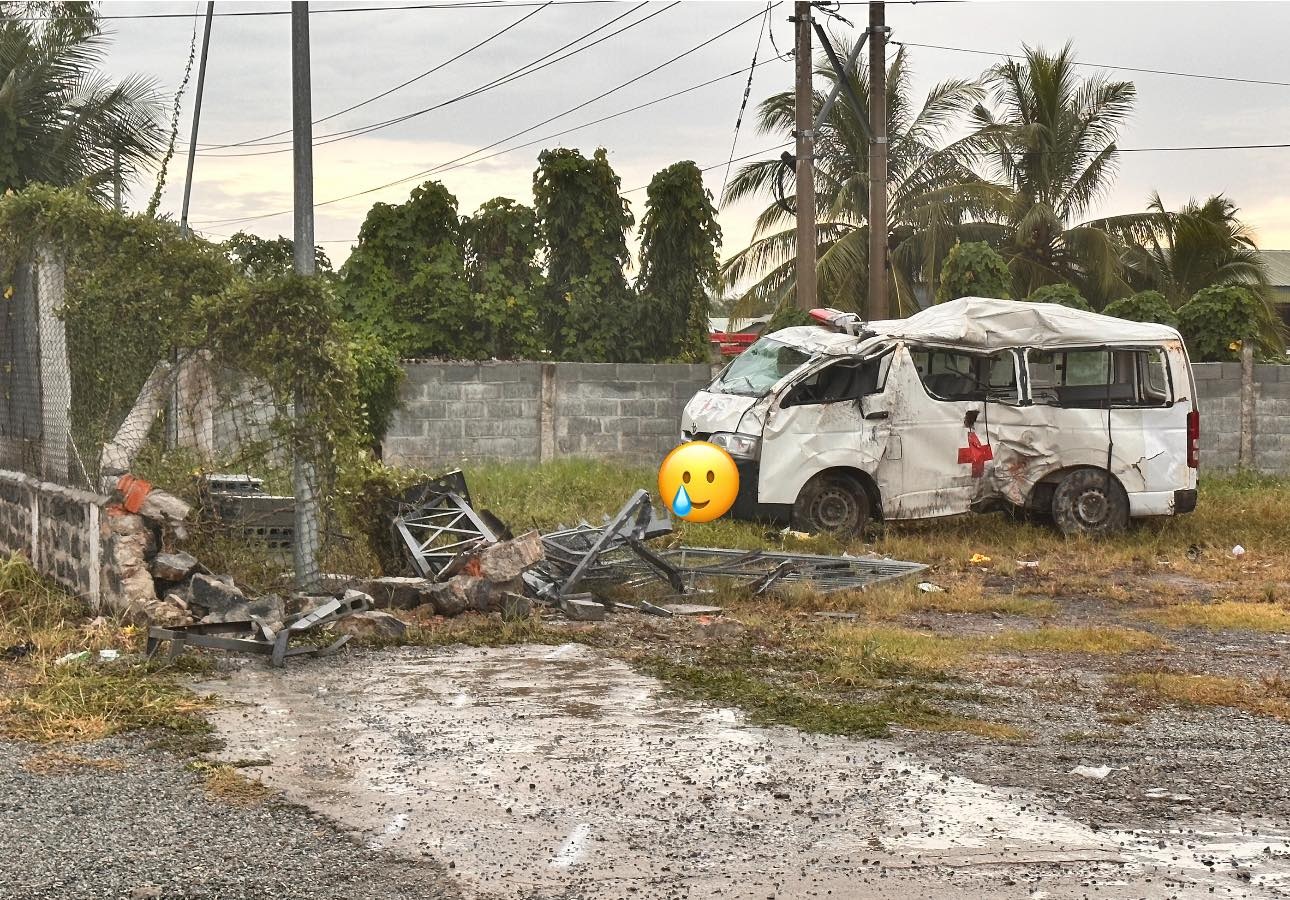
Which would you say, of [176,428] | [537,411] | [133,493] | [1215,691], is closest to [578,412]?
[537,411]

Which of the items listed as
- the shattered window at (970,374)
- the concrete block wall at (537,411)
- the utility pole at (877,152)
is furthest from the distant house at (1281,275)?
the shattered window at (970,374)

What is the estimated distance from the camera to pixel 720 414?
13508mm

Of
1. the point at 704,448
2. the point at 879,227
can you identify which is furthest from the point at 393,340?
the point at 704,448

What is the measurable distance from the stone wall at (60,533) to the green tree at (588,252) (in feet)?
37.0

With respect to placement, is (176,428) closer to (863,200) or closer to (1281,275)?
(863,200)

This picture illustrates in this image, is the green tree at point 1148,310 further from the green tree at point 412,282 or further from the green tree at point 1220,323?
the green tree at point 412,282

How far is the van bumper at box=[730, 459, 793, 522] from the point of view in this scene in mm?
13023

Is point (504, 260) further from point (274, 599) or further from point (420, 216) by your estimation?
point (274, 599)

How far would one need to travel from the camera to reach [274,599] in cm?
898

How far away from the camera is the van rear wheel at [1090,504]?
45.7ft

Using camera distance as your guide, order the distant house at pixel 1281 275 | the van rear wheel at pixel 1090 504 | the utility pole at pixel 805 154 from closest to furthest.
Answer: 1. the van rear wheel at pixel 1090 504
2. the utility pole at pixel 805 154
3. the distant house at pixel 1281 275

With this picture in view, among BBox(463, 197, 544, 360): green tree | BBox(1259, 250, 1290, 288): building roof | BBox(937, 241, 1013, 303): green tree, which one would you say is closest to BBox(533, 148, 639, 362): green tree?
BBox(463, 197, 544, 360): green tree

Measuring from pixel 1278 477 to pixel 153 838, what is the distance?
1604cm

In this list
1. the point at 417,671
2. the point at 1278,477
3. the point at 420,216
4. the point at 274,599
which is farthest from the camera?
the point at 420,216
